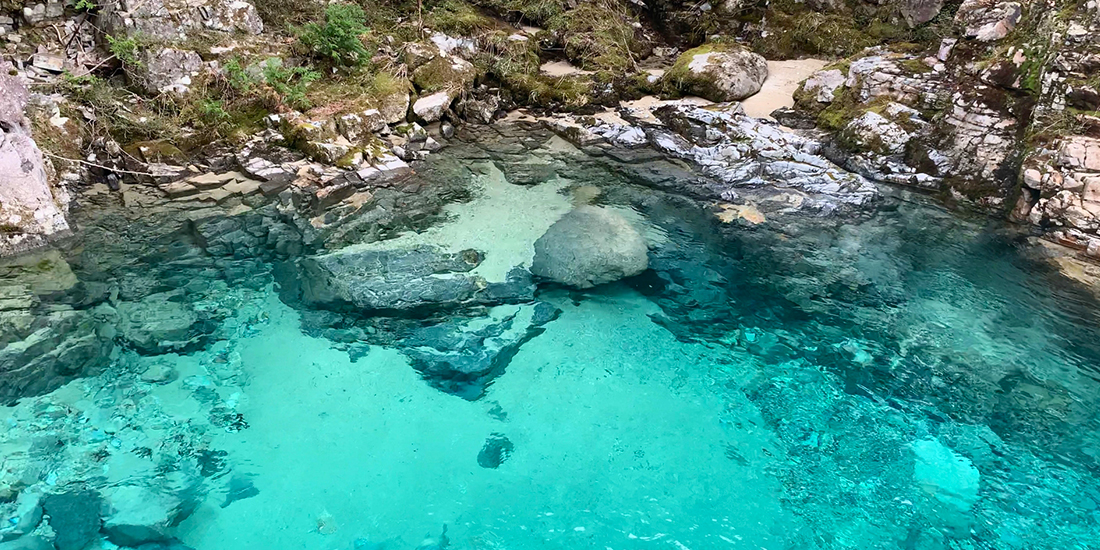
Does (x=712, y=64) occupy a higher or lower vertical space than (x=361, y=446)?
higher

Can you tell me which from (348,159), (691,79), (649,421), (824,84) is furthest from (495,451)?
(824,84)

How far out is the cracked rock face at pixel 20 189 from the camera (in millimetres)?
6035

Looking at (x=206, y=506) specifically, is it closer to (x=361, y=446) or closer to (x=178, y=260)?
(x=361, y=446)

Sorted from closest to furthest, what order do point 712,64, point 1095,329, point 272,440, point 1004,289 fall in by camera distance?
point 272,440 → point 1095,329 → point 1004,289 → point 712,64

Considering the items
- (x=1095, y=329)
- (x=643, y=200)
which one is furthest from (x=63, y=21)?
(x=1095, y=329)

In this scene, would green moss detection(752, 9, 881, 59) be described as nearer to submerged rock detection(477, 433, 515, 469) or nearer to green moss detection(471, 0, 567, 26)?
green moss detection(471, 0, 567, 26)

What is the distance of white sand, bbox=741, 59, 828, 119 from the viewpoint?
9852 mm

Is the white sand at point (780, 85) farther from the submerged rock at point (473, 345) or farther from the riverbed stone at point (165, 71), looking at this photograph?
the riverbed stone at point (165, 71)

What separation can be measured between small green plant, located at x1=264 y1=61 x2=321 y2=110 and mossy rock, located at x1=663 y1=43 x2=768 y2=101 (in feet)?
19.6

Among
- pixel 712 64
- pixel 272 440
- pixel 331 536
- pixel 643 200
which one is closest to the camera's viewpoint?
pixel 331 536

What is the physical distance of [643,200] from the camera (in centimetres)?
785

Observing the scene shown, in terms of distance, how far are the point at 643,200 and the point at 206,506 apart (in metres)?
5.84

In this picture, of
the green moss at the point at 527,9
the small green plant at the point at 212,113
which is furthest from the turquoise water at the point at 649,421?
the green moss at the point at 527,9

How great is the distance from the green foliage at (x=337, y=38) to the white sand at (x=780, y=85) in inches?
251
